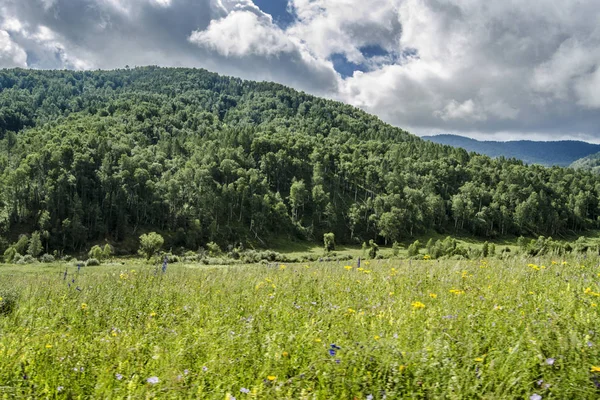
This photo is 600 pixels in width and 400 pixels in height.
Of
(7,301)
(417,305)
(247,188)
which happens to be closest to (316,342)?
(417,305)

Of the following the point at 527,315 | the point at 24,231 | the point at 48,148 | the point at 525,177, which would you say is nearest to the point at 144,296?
the point at 527,315

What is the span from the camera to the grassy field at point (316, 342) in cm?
333

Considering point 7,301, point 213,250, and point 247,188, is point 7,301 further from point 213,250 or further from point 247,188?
point 247,188

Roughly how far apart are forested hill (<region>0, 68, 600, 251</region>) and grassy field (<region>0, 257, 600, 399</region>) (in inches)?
3658

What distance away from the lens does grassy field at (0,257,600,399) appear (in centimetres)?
333

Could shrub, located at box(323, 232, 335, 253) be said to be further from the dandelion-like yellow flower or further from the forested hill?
the dandelion-like yellow flower

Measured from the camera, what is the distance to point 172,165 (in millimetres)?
127688

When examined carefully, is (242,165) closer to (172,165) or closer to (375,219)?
(172,165)

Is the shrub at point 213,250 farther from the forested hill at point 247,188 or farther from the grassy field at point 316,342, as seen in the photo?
the grassy field at point 316,342

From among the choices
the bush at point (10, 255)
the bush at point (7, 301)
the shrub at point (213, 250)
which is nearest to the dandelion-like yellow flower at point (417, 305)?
the bush at point (7, 301)

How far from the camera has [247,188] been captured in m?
120

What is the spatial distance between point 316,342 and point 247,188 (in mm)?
116890

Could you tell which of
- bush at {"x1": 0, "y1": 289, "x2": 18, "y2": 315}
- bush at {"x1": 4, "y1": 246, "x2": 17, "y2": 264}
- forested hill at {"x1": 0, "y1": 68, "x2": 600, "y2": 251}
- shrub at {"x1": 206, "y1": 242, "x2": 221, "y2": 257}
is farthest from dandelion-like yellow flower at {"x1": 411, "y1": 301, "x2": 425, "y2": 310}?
forested hill at {"x1": 0, "y1": 68, "x2": 600, "y2": 251}

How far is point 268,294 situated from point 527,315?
402 centimetres
